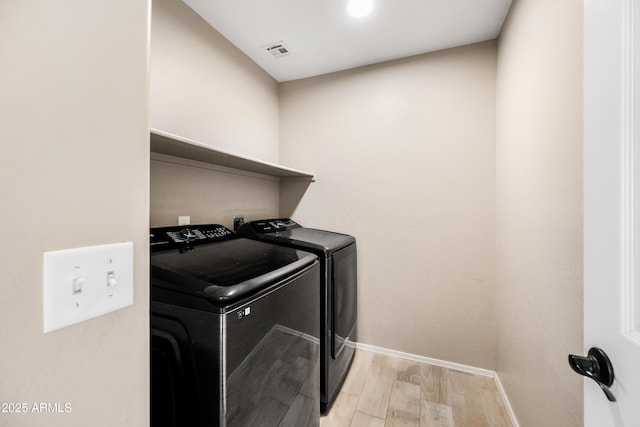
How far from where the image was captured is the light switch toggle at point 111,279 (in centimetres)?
48

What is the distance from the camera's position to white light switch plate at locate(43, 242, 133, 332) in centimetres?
40

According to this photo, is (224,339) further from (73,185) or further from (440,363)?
(440,363)

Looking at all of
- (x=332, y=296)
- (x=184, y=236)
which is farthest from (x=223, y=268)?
(x=332, y=296)

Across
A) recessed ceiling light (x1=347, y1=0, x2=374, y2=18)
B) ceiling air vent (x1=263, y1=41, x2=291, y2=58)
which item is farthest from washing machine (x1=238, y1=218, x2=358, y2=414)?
recessed ceiling light (x1=347, y1=0, x2=374, y2=18)

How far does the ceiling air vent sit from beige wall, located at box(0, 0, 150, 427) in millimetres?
1666

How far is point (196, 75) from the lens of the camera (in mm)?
1691

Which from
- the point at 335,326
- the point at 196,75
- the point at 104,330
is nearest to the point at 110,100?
the point at 104,330

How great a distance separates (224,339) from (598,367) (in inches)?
36.1

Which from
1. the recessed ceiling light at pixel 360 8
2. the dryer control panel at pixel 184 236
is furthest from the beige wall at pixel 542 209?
the dryer control panel at pixel 184 236

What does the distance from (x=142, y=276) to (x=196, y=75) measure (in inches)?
63.5

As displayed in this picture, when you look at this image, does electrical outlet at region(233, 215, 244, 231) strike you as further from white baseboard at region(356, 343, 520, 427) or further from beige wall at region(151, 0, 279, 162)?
white baseboard at region(356, 343, 520, 427)

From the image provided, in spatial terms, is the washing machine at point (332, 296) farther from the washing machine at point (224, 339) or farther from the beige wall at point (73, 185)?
the beige wall at point (73, 185)

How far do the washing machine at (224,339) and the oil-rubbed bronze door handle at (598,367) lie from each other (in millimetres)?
855

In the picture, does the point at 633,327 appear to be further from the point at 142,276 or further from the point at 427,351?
the point at 427,351
